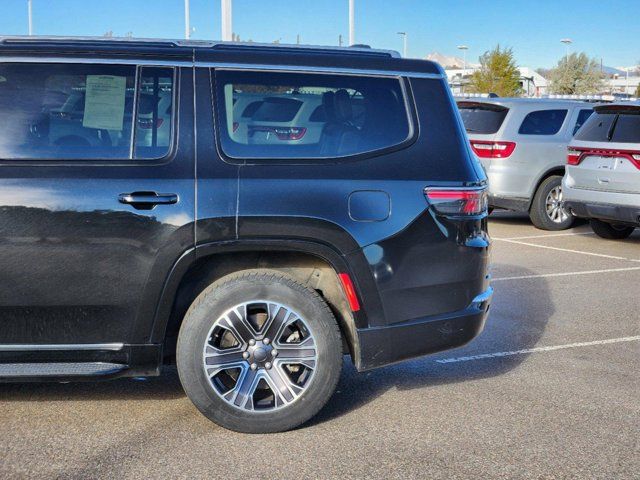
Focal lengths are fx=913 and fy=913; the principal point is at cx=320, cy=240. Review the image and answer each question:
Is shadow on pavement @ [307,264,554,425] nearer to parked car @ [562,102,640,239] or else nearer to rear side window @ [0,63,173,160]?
rear side window @ [0,63,173,160]

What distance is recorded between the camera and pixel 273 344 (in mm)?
4484

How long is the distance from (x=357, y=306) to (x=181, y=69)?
145 cm

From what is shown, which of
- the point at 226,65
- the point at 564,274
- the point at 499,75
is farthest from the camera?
the point at 499,75

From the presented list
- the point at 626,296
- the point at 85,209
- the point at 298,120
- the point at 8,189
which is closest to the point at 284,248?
the point at 298,120

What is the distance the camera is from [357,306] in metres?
4.51

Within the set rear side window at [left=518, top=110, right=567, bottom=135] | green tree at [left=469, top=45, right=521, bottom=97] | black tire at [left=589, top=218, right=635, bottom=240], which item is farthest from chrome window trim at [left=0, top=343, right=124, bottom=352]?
green tree at [left=469, top=45, right=521, bottom=97]

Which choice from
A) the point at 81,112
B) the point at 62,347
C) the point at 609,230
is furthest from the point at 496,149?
the point at 62,347

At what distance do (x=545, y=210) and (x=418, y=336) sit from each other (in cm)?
897

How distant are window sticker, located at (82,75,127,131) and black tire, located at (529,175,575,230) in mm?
9536

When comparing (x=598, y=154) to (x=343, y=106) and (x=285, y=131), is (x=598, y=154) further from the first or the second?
(x=285, y=131)

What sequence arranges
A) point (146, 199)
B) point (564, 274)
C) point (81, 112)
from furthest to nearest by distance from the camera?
point (564, 274) → point (81, 112) → point (146, 199)

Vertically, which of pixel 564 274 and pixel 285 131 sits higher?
pixel 285 131

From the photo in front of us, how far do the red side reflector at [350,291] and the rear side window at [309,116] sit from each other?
0.60m

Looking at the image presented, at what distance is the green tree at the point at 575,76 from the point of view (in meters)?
82.9
